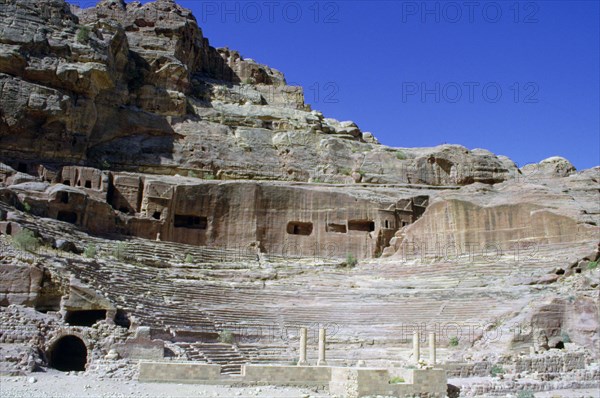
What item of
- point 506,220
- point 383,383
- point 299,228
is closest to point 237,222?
point 299,228

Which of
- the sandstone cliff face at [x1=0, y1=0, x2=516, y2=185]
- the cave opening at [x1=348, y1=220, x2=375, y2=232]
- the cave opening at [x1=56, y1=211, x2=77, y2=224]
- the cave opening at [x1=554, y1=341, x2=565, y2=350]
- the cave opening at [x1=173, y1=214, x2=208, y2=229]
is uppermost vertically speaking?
the sandstone cliff face at [x1=0, y1=0, x2=516, y2=185]

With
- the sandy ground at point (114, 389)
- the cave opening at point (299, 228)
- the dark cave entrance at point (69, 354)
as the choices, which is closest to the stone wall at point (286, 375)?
the sandy ground at point (114, 389)

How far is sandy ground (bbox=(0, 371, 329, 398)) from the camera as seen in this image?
16.7 metres

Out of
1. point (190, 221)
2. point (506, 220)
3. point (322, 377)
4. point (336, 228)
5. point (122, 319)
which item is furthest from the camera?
point (336, 228)

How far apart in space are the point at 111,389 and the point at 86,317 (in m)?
6.34

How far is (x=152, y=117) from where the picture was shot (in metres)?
42.8

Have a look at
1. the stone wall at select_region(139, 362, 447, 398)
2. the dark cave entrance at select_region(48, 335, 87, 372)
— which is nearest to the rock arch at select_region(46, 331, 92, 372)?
the dark cave entrance at select_region(48, 335, 87, 372)

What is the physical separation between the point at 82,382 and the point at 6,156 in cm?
2142

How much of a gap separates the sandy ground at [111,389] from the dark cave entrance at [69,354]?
366 centimetres

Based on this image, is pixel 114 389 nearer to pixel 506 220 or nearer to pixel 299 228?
pixel 299 228

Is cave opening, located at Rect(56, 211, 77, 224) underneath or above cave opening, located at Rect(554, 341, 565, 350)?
above

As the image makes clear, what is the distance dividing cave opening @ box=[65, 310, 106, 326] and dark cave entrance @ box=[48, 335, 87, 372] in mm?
583

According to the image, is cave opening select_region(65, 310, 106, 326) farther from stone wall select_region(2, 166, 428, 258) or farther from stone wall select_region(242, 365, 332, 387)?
stone wall select_region(2, 166, 428, 258)

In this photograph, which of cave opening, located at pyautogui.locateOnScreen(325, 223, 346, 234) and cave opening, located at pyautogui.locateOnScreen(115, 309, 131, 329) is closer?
cave opening, located at pyautogui.locateOnScreen(115, 309, 131, 329)
